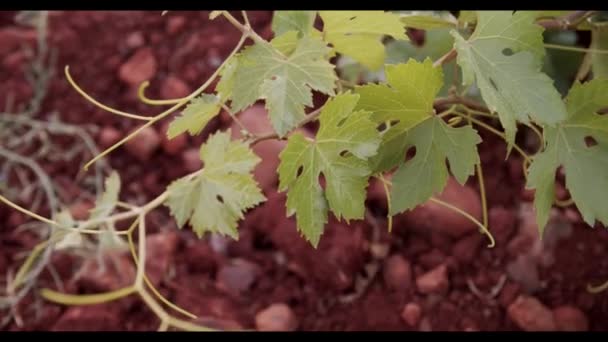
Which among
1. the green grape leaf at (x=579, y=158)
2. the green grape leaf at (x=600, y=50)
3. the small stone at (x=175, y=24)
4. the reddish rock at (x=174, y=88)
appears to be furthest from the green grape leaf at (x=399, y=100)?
the small stone at (x=175, y=24)

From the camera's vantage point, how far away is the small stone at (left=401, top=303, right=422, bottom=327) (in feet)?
6.01

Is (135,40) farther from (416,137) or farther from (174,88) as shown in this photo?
(416,137)

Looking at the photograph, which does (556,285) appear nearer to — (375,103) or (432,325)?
(432,325)

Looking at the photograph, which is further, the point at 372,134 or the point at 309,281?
the point at 309,281

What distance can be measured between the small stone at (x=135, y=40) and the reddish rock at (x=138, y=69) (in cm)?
4

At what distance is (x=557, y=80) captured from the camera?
1978 mm

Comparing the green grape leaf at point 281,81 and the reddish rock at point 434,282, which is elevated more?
the green grape leaf at point 281,81

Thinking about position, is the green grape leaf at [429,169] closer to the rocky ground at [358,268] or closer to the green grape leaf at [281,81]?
the green grape leaf at [281,81]

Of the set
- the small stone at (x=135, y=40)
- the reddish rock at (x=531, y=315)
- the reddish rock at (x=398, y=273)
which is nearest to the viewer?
the reddish rock at (x=531, y=315)

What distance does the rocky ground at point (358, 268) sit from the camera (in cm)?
184

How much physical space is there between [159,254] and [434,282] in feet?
2.05

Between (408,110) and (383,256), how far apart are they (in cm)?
75

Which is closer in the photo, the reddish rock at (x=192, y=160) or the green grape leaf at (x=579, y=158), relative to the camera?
the green grape leaf at (x=579, y=158)

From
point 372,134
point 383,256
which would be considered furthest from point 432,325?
point 372,134
